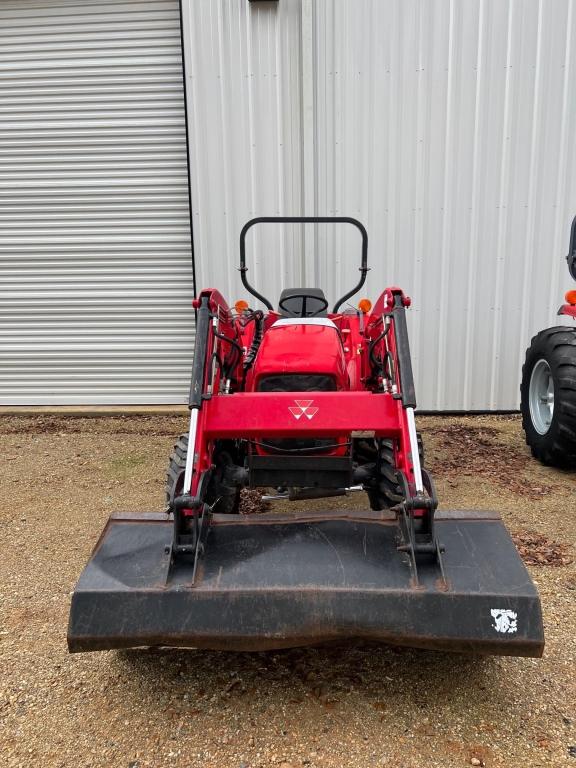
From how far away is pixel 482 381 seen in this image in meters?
5.59

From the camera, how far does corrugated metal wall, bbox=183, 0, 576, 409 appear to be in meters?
5.12

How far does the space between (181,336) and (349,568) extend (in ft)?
14.4

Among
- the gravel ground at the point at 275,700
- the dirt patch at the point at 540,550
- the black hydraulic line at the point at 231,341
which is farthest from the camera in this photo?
the dirt patch at the point at 540,550

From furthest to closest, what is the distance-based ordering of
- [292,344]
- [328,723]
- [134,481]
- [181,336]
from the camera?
[181,336], [134,481], [292,344], [328,723]

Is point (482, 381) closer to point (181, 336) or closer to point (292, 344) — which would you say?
point (181, 336)

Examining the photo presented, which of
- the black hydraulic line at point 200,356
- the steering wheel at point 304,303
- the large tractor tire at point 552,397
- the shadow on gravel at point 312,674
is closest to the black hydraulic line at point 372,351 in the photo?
the steering wheel at point 304,303

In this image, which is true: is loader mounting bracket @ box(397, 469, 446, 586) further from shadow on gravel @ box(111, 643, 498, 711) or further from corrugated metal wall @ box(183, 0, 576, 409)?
corrugated metal wall @ box(183, 0, 576, 409)

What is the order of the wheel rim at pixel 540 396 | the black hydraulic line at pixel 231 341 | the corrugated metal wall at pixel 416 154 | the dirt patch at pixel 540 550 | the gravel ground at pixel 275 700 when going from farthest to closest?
the corrugated metal wall at pixel 416 154, the wheel rim at pixel 540 396, the dirt patch at pixel 540 550, the black hydraulic line at pixel 231 341, the gravel ground at pixel 275 700

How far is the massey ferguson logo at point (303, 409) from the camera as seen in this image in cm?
239

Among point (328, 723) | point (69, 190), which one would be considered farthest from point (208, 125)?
point (328, 723)

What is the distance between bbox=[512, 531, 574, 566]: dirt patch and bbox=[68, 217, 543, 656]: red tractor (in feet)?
2.63

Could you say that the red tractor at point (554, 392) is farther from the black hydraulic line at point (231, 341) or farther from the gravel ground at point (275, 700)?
the black hydraulic line at point (231, 341)

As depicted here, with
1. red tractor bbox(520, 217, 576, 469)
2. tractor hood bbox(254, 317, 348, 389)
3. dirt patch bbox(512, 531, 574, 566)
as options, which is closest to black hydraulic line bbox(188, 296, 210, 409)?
tractor hood bbox(254, 317, 348, 389)

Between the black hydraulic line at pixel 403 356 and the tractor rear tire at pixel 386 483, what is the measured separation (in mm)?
360
